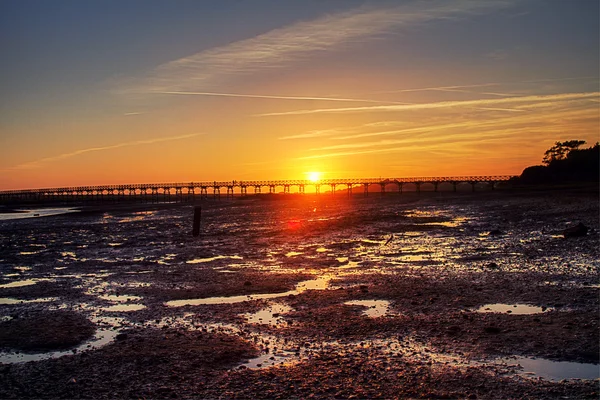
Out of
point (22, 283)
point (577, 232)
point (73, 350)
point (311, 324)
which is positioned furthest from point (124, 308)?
point (577, 232)

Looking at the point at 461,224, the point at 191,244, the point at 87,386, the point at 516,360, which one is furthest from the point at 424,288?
the point at 461,224

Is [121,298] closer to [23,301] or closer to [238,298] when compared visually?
[23,301]

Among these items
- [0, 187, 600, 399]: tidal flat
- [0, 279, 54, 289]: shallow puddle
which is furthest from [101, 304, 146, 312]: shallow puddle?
[0, 279, 54, 289]: shallow puddle

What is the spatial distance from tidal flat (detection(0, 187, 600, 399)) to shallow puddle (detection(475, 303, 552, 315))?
6cm

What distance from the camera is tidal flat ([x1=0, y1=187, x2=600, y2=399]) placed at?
21.4 ft

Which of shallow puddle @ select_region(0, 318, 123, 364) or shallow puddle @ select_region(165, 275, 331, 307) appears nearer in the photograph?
shallow puddle @ select_region(0, 318, 123, 364)

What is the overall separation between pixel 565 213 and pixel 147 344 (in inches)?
1069

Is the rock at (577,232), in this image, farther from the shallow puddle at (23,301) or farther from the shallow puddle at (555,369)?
the shallow puddle at (23,301)

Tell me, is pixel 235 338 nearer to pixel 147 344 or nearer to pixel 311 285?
pixel 147 344

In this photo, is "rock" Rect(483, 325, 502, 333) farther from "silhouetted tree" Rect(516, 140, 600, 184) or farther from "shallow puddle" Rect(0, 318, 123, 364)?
"silhouetted tree" Rect(516, 140, 600, 184)

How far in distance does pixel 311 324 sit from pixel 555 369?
3.97 meters

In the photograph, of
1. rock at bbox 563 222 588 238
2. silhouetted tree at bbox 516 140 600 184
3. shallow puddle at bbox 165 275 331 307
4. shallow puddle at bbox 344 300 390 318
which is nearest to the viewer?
shallow puddle at bbox 344 300 390 318

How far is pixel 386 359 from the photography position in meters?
7.23

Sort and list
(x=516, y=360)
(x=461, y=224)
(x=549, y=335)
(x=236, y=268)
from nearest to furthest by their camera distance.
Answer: (x=516, y=360) → (x=549, y=335) → (x=236, y=268) → (x=461, y=224)
